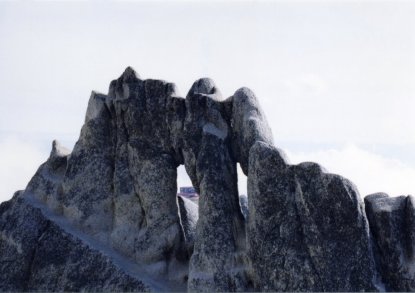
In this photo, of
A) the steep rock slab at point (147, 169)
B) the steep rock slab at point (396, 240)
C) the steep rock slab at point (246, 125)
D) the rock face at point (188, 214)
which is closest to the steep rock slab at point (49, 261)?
the rock face at point (188, 214)

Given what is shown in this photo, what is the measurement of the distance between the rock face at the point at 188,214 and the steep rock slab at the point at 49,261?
→ 0.02m

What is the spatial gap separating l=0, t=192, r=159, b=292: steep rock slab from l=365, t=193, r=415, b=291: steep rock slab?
3782mm

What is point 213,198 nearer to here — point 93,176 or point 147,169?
point 147,169

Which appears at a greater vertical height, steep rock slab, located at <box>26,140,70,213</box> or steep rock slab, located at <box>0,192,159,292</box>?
steep rock slab, located at <box>26,140,70,213</box>

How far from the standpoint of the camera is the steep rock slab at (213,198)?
13.5 metres

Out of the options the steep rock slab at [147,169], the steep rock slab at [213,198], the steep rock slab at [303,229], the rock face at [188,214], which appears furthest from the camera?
the steep rock slab at [147,169]

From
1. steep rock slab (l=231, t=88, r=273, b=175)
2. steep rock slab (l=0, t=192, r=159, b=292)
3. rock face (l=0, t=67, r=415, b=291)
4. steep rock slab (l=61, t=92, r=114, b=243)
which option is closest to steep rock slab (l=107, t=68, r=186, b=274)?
rock face (l=0, t=67, r=415, b=291)

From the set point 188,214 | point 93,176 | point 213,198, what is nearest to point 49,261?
point 93,176

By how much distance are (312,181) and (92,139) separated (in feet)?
15.3

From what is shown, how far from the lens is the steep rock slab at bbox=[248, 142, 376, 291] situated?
12.4 m

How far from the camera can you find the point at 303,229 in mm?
12836

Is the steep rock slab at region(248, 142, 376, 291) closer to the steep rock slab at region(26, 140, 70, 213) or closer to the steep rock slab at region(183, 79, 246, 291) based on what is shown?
the steep rock slab at region(183, 79, 246, 291)

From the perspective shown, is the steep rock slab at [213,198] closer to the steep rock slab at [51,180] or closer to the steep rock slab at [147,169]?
the steep rock slab at [147,169]

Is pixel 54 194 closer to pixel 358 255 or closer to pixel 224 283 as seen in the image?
pixel 224 283
